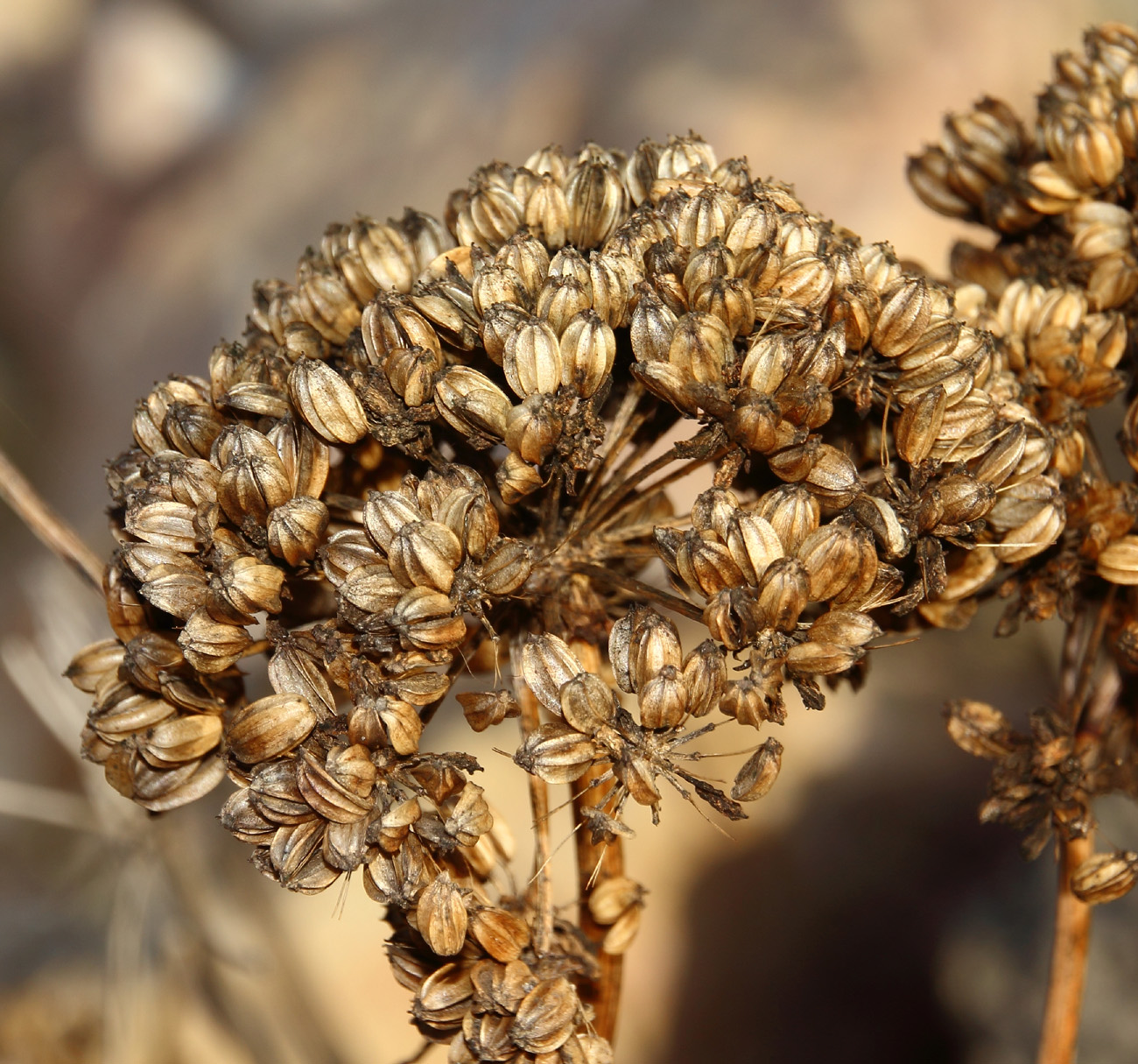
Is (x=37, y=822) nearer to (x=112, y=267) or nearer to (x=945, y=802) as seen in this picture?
(x=112, y=267)

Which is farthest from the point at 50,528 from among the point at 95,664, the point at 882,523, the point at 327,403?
the point at 882,523

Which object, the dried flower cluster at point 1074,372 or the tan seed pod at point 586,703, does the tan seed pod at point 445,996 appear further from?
the dried flower cluster at point 1074,372

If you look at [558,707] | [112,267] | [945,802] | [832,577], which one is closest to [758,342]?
[832,577]

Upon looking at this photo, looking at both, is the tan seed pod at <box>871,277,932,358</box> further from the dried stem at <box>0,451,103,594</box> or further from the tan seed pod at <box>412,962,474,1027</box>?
the dried stem at <box>0,451,103,594</box>

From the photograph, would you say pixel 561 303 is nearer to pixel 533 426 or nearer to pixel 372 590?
pixel 533 426

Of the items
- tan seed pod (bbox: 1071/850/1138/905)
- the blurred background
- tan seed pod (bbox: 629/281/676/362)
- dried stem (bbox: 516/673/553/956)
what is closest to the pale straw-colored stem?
dried stem (bbox: 516/673/553/956)

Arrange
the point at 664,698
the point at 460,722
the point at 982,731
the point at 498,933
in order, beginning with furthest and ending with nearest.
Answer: the point at 460,722 < the point at 982,731 < the point at 498,933 < the point at 664,698
